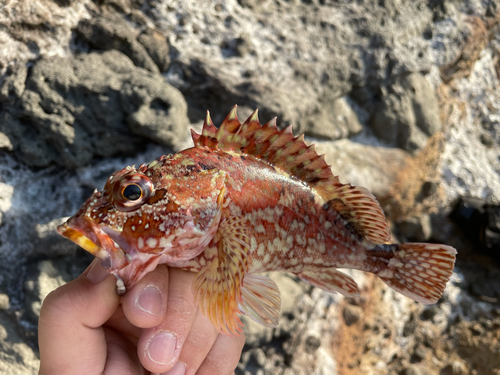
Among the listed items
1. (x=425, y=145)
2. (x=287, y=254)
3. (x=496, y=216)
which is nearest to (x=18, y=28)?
(x=287, y=254)

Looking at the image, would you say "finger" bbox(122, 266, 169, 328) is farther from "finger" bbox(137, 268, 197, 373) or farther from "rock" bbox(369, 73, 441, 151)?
"rock" bbox(369, 73, 441, 151)

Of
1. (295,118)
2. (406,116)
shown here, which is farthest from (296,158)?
(406,116)

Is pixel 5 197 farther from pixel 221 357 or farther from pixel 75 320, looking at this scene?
pixel 221 357

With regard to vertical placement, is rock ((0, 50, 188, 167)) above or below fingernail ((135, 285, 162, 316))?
below

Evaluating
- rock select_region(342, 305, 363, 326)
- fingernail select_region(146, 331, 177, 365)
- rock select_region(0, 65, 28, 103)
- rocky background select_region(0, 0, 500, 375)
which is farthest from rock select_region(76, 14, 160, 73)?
rock select_region(342, 305, 363, 326)

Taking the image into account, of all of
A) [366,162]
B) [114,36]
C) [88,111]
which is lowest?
[366,162]

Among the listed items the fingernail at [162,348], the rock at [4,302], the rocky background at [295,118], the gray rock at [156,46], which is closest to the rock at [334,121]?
the rocky background at [295,118]

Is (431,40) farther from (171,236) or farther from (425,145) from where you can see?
(171,236)
